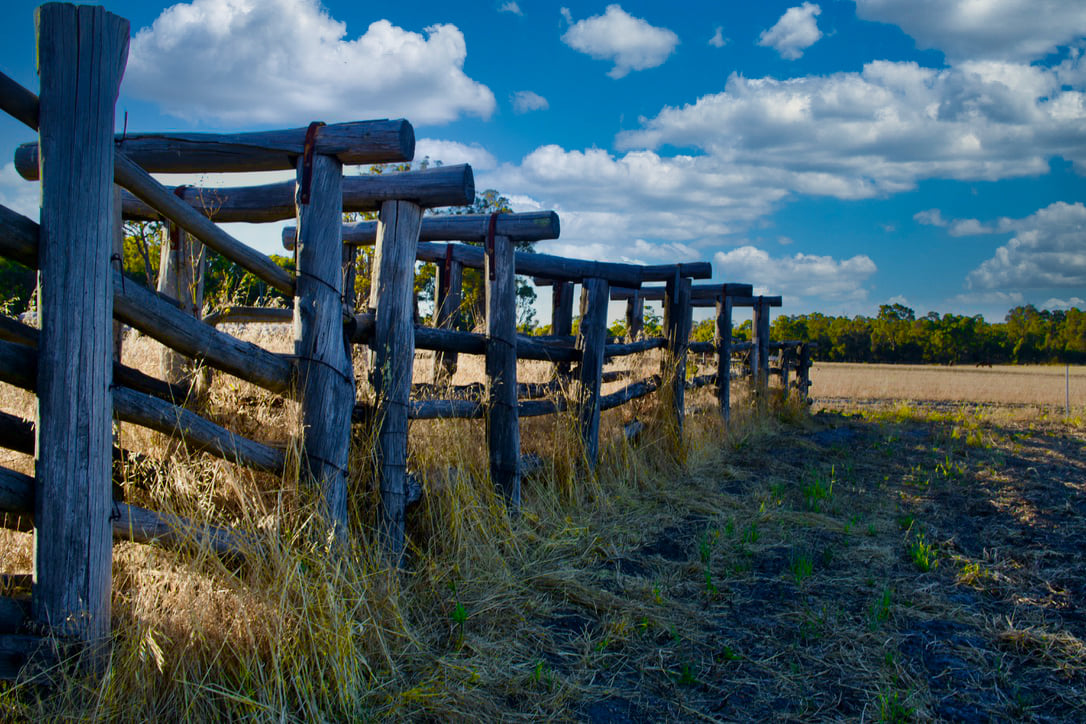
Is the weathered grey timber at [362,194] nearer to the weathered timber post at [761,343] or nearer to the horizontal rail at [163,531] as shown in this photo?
the horizontal rail at [163,531]

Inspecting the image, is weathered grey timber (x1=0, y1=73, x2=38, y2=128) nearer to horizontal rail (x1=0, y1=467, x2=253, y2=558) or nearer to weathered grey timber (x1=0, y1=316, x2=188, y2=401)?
weathered grey timber (x1=0, y1=316, x2=188, y2=401)

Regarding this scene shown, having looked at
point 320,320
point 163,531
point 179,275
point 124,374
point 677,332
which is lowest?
point 163,531

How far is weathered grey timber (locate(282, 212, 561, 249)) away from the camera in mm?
5105

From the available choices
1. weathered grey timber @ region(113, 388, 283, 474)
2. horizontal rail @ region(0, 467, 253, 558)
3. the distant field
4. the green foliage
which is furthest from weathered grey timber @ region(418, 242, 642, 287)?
the green foliage

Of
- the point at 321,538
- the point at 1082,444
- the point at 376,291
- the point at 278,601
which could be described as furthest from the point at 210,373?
the point at 1082,444

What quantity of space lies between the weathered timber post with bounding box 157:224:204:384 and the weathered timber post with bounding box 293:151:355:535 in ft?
6.70

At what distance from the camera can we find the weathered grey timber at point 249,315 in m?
4.28

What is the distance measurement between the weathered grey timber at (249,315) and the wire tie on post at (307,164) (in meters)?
0.96

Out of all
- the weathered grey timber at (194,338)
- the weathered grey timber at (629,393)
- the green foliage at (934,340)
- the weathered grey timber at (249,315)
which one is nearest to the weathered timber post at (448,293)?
the weathered grey timber at (629,393)

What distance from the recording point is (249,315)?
4.62 metres

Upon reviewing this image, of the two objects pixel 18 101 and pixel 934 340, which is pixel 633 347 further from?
pixel 934 340

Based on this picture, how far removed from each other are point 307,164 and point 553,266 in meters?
3.19

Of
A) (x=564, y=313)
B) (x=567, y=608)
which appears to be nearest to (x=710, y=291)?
(x=564, y=313)

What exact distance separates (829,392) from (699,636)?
25199 mm
